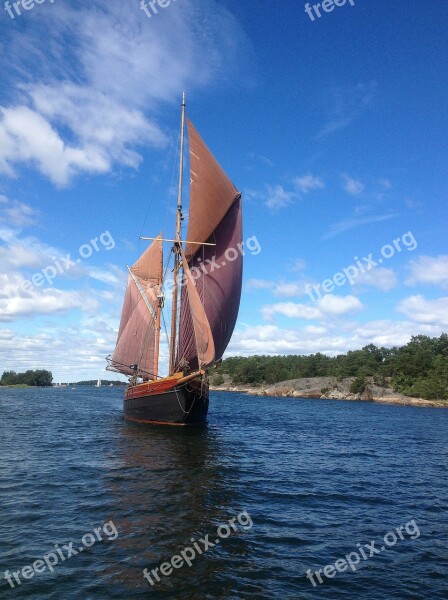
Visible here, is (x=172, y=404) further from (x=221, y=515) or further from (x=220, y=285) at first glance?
(x=221, y=515)

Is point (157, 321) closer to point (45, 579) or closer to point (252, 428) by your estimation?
point (252, 428)

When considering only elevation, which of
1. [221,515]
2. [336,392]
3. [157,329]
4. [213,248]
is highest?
[213,248]

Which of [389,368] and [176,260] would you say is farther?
[389,368]

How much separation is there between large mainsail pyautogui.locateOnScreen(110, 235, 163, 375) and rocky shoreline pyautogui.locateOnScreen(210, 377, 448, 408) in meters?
71.7

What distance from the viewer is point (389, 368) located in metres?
117

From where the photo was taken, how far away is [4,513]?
45.5 ft

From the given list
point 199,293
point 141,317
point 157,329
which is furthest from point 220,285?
point 141,317

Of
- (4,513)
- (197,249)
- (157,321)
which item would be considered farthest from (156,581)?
(157,321)

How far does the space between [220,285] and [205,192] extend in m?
8.06

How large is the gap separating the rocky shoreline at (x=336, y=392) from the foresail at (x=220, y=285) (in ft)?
245

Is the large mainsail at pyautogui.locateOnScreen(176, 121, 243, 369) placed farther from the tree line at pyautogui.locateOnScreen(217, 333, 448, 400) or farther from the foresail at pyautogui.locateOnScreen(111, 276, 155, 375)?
the tree line at pyautogui.locateOnScreen(217, 333, 448, 400)

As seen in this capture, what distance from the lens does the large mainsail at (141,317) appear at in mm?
45188

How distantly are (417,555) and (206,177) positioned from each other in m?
30.7

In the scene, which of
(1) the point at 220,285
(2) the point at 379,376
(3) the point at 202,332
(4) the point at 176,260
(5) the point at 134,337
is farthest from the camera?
(2) the point at 379,376
